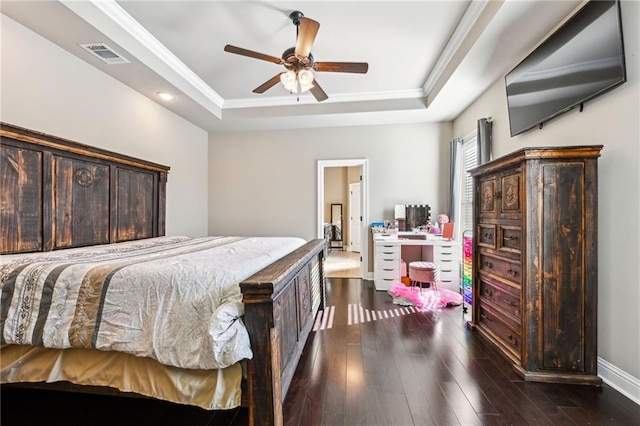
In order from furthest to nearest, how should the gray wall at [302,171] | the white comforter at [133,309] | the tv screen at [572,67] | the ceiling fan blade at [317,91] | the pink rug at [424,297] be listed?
the gray wall at [302,171]
the pink rug at [424,297]
the ceiling fan blade at [317,91]
the tv screen at [572,67]
the white comforter at [133,309]

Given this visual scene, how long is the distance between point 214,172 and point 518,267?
4769 millimetres

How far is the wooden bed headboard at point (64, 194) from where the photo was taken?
77.3 inches

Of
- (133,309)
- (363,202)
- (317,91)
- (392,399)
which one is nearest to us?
(133,309)

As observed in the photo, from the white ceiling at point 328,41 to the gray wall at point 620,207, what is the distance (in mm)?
802

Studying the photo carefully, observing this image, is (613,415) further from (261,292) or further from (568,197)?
(261,292)

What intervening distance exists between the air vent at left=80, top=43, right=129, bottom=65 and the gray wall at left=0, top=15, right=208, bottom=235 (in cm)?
25

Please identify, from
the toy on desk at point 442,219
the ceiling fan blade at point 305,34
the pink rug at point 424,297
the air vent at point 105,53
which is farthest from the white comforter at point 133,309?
the toy on desk at point 442,219

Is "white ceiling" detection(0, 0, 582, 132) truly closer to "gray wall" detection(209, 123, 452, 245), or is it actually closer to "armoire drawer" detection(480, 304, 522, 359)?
"gray wall" detection(209, 123, 452, 245)

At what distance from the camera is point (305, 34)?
2.12 meters

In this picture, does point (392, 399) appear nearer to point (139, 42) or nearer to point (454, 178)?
point (454, 178)

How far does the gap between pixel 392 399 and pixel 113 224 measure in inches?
121

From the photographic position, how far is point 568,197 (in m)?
1.79

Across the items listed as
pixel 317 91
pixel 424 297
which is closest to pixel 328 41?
pixel 317 91

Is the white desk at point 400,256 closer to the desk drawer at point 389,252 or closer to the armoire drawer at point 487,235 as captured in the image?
the desk drawer at point 389,252
